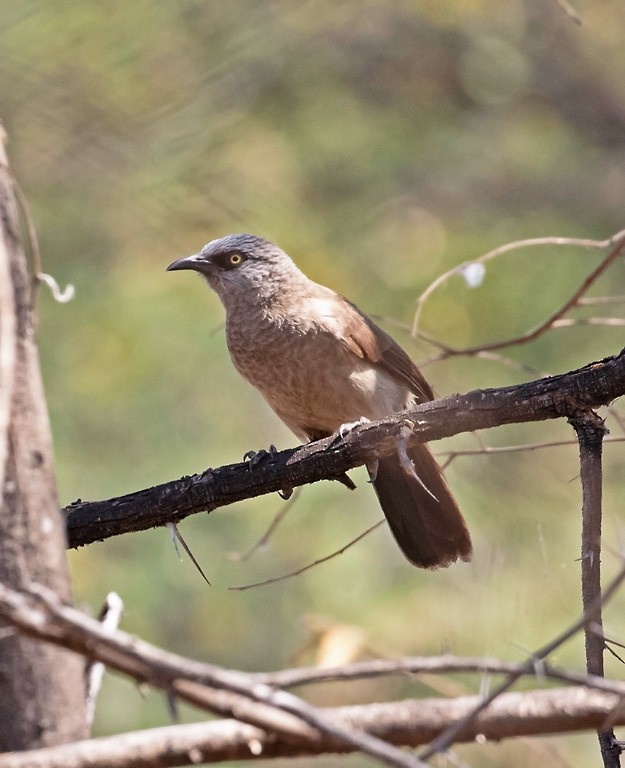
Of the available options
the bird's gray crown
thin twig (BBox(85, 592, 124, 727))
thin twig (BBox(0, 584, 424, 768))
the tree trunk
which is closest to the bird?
the bird's gray crown

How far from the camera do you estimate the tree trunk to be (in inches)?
63.1

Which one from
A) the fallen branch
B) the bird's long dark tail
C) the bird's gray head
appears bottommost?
the bird's long dark tail

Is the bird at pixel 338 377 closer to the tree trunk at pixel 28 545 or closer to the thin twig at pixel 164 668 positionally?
the tree trunk at pixel 28 545

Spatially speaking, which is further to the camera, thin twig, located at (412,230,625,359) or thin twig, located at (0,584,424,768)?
thin twig, located at (412,230,625,359)

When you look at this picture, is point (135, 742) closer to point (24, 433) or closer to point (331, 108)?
A: point (24, 433)

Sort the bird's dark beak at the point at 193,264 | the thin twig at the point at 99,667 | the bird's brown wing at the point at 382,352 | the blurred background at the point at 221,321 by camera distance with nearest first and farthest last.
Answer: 1. the thin twig at the point at 99,667
2. the bird's brown wing at the point at 382,352
3. the bird's dark beak at the point at 193,264
4. the blurred background at the point at 221,321

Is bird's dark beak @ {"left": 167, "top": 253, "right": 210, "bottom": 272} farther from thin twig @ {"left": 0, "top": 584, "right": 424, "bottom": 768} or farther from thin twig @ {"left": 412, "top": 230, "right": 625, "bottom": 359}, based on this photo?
thin twig @ {"left": 0, "top": 584, "right": 424, "bottom": 768}

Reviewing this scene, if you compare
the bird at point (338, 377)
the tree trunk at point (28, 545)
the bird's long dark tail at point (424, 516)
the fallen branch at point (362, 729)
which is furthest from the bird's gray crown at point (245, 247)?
the fallen branch at point (362, 729)

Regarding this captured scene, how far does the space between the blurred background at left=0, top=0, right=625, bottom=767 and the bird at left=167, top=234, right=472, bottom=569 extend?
0.87 feet

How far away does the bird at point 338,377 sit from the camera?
4441mm

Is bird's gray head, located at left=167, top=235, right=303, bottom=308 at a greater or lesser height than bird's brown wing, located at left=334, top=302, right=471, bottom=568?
greater

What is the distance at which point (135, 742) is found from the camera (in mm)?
1416

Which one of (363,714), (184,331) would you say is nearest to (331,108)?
(184,331)

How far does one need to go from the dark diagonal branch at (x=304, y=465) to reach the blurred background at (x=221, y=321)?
1027mm
